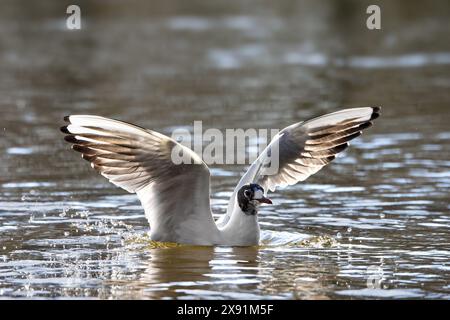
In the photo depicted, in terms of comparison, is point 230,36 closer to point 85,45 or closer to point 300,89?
point 85,45

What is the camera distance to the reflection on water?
10.2 meters

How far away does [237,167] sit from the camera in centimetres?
1630

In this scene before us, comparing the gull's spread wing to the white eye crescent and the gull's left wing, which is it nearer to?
the white eye crescent

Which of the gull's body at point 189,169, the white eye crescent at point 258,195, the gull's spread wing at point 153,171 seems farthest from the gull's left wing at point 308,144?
the gull's spread wing at point 153,171

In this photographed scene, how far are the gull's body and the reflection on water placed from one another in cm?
25

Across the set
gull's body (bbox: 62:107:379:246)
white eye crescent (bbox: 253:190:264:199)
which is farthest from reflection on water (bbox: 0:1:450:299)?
white eye crescent (bbox: 253:190:264:199)

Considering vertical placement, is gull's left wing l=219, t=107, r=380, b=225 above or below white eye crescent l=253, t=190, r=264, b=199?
above

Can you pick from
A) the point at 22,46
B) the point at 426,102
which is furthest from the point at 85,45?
the point at 426,102

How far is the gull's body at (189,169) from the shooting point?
1082 cm

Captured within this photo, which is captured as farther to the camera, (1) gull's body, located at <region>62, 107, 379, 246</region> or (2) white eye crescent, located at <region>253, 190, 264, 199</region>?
(2) white eye crescent, located at <region>253, 190, 264, 199</region>

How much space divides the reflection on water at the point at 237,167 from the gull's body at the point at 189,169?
249 mm

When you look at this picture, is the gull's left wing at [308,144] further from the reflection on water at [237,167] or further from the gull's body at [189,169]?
the reflection on water at [237,167]

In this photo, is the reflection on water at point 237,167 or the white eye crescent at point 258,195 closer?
the reflection on water at point 237,167

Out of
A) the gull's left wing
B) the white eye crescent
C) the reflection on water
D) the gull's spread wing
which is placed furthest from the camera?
the gull's left wing
